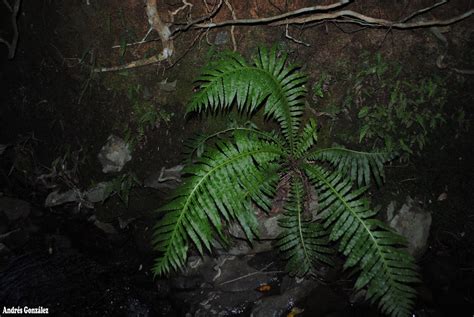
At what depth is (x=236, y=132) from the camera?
9.20 feet

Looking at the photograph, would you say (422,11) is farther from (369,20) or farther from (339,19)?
(339,19)

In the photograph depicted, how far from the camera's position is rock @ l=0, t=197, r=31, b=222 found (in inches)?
167

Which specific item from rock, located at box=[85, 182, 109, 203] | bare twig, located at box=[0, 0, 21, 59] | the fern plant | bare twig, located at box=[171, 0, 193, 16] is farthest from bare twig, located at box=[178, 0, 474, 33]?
bare twig, located at box=[0, 0, 21, 59]

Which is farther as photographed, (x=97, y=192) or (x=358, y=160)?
(x=97, y=192)

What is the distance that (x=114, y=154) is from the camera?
370cm

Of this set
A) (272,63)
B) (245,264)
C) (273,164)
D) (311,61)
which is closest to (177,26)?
(272,63)

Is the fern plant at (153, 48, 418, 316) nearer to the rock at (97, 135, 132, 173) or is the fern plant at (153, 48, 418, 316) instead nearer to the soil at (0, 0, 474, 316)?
the soil at (0, 0, 474, 316)

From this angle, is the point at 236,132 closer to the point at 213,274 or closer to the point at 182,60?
the point at 182,60

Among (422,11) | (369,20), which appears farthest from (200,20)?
(422,11)

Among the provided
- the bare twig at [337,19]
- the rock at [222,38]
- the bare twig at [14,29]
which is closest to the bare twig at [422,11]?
the bare twig at [337,19]

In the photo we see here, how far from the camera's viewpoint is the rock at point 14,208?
4230mm

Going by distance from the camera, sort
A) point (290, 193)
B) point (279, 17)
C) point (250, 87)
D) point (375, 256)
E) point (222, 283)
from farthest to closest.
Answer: point (222, 283) → point (279, 17) → point (290, 193) → point (250, 87) → point (375, 256)

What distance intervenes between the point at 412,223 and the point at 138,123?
280 cm

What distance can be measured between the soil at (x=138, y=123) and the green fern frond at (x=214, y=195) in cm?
71
